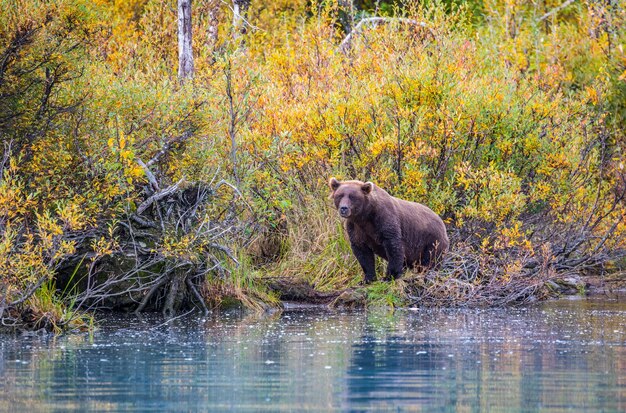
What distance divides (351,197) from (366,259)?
114 centimetres

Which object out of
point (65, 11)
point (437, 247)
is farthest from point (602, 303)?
point (65, 11)

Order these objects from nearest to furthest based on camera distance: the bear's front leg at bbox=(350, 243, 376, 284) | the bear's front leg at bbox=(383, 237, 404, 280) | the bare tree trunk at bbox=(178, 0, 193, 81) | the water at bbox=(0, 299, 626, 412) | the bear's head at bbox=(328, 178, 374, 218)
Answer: the water at bbox=(0, 299, 626, 412), the bear's head at bbox=(328, 178, 374, 218), the bear's front leg at bbox=(383, 237, 404, 280), the bear's front leg at bbox=(350, 243, 376, 284), the bare tree trunk at bbox=(178, 0, 193, 81)

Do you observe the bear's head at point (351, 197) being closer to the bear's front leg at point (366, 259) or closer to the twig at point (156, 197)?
the bear's front leg at point (366, 259)

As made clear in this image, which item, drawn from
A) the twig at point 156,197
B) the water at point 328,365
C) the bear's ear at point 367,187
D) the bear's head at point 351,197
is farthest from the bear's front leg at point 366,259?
the twig at point 156,197

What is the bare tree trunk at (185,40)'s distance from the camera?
59.1 ft

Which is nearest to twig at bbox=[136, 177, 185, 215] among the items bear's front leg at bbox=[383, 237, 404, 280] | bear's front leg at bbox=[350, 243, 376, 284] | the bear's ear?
the bear's ear

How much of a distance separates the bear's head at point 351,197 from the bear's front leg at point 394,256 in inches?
24.2

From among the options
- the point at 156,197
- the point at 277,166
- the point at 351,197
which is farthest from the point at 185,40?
the point at 351,197

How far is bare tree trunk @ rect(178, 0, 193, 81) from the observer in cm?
1800

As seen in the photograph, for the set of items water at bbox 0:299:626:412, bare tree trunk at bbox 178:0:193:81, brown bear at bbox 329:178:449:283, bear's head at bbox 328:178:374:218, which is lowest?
water at bbox 0:299:626:412

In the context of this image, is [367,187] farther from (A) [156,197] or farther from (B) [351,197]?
(A) [156,197]

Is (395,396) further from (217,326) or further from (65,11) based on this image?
(65,11)

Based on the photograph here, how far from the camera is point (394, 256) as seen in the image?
15422 mm

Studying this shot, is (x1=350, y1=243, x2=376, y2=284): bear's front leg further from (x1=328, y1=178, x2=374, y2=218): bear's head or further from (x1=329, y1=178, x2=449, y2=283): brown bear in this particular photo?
(x1=328, y1=178, x2=374, y2=218): bear's head
